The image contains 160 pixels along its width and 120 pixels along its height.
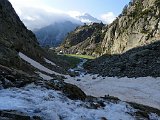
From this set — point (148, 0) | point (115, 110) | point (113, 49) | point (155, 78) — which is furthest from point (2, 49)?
point (113, 49)

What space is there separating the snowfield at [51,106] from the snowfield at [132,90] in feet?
35.7

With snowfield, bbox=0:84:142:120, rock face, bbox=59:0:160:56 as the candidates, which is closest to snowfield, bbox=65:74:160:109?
snowfield, bbox=0:84:142:120

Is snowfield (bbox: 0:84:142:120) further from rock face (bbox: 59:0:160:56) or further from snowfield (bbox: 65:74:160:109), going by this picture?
rock face (bbox: 59:0:160:56)

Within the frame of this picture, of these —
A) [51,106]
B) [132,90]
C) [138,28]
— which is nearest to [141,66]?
[132,90]

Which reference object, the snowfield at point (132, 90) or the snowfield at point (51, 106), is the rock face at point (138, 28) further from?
the snowfield at point (51, 106)

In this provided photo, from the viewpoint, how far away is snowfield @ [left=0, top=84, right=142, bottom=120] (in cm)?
1897

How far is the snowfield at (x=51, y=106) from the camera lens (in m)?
19.0

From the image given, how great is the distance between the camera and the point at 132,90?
41812 mm

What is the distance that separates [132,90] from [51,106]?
22917 mm

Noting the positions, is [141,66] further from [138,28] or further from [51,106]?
[138,28]

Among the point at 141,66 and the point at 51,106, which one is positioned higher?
the point at 141,66

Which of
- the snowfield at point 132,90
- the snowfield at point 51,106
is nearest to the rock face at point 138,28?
the snowfield at point 132,90

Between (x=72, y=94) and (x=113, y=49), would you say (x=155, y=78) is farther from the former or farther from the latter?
(x=113, y=49)

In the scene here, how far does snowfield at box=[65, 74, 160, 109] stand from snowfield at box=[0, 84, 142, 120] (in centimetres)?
1088
